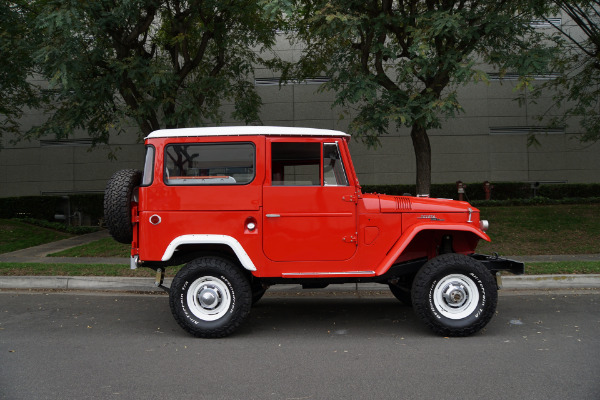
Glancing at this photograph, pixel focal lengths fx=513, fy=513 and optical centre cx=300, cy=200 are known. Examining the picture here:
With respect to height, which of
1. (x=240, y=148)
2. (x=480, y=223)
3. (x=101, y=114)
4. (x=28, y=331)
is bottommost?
(x=28, y=331)

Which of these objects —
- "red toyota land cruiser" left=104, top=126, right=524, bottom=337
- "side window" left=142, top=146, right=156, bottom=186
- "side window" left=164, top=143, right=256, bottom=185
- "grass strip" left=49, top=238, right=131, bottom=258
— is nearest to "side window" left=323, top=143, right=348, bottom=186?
"red toyota land cruiser" left=104, top=126, right=524, bottom=337

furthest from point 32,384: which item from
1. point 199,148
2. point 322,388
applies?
point 199,148

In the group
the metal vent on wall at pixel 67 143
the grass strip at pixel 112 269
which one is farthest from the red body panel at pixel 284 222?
the metal vent on wall at pixel 67 143

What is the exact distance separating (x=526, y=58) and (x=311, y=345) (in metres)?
7.07

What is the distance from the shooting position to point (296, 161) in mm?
6000

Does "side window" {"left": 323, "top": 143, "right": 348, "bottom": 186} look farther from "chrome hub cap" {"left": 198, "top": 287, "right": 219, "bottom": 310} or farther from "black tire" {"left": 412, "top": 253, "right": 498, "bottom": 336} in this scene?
"chrome hub cap" {"left": 198, "top": 287, "right": 219, "bottom": 310}

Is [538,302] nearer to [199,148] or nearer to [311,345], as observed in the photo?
[311,345]

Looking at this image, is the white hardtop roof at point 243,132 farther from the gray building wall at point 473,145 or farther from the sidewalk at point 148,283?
the gray building wall at point 473,145

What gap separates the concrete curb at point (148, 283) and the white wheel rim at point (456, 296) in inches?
102

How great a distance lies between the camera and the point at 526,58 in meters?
9.45

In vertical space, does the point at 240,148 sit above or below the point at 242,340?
above

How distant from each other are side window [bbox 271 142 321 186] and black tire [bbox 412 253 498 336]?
5.31 ft

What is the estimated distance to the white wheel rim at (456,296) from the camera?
18.4ft

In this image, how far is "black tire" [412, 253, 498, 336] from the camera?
18.2ft
